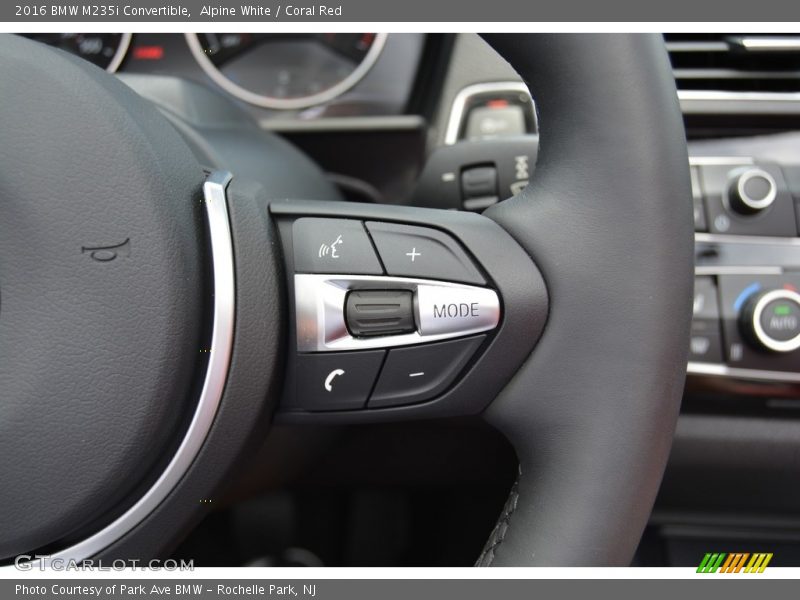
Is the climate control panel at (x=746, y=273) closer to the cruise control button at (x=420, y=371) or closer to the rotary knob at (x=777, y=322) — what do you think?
the rotary knob at (x=777, y=322)

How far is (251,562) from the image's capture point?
1152 mm

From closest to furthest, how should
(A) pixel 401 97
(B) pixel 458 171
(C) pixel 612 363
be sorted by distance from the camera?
(C) pixel 612 363, (B) pixel 458 171, (A) pixel 401 97

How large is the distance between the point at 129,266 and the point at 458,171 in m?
0.36

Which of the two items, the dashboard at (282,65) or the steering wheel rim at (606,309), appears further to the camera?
the dashboard at (282,65)

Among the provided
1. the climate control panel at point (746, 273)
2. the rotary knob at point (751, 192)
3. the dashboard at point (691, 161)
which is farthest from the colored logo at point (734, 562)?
the rotary knob at point (751, 192)

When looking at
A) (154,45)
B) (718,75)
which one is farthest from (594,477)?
(154,45)

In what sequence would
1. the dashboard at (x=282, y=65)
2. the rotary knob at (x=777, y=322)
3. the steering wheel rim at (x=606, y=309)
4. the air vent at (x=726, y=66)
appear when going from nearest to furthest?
the steering wheel rim at (x=606, y=309)
the rotary knob at (x=777, y=322)
the air vent at (x=726, y=66)
the dashboard at (x=282, y=65)

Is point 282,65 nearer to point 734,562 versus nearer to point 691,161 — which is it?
point 691,161

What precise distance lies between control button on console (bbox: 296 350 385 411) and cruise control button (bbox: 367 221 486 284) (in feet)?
0.23

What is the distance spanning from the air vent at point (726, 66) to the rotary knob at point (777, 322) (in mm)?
333

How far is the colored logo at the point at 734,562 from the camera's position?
0.95 meters

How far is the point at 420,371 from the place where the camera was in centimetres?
60

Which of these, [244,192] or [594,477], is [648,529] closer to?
[594,477]

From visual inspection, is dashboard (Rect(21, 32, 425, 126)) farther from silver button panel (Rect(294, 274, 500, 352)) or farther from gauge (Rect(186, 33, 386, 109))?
silver button panel (Rect(294, 274, 500, 352))
